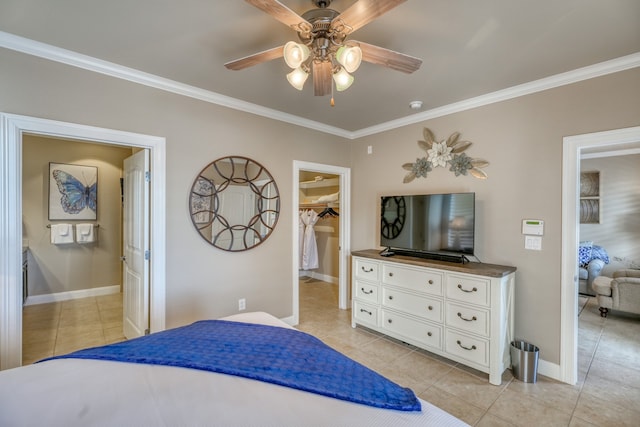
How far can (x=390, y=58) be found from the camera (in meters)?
1.68

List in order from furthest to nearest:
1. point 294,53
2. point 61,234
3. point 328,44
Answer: point 61,234, point 328,44, point 294,53

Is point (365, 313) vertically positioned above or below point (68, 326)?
above

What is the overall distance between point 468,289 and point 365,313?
1.27 m

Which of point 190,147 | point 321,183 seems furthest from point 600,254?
point 190,147

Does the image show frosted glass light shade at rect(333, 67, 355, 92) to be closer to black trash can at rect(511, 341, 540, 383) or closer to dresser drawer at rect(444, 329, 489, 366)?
dresser drawer at rect(444, 329, 489, 366)

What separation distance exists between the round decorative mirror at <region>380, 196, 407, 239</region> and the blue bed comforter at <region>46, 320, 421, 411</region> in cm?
205

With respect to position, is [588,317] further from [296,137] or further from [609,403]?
[296,137]

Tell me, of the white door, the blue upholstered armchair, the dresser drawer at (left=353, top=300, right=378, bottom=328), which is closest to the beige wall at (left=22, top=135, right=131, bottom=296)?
the white door

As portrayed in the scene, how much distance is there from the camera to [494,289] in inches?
95.4

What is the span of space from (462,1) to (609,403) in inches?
118

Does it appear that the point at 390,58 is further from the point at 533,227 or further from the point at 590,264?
the point at 590,264

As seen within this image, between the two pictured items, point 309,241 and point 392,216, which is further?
point 309,241

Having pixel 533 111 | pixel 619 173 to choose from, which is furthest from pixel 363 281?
pixel 619 173

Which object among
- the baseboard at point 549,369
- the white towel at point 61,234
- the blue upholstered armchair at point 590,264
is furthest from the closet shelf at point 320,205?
the blue upholstered armchair at point 590,264
